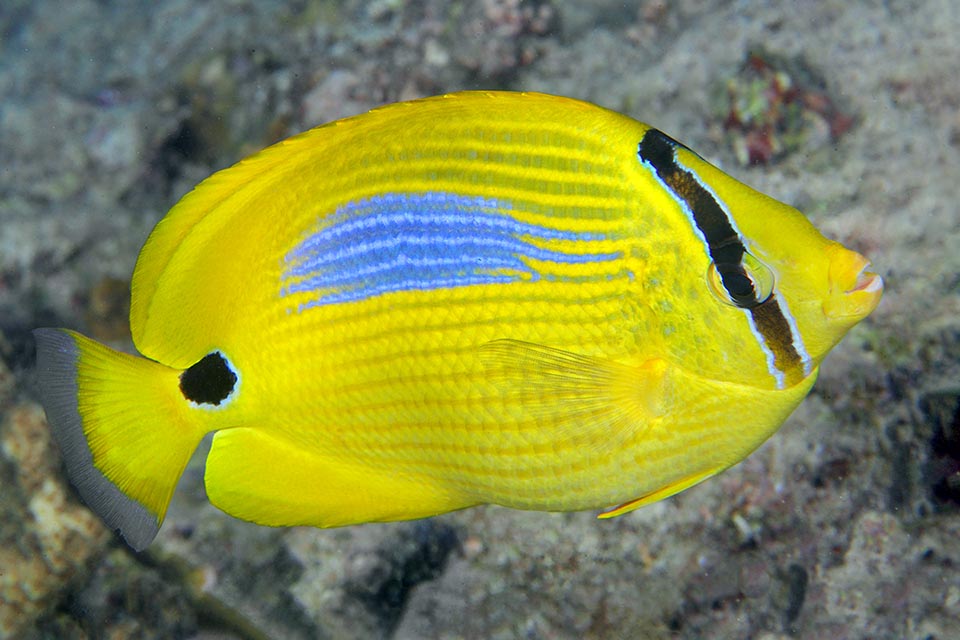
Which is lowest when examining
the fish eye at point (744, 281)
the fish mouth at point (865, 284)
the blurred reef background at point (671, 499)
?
the blurred reef background at point (671, 499)

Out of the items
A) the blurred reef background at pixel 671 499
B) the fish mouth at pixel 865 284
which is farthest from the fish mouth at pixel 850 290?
the blurred reef background at pixel 671 499

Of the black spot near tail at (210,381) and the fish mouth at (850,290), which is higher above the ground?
the fish mouth at (850,290)

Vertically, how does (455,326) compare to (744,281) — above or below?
below

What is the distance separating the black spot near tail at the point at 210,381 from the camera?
167cm

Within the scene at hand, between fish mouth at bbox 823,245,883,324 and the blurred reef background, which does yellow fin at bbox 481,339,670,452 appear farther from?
the blurred reef background

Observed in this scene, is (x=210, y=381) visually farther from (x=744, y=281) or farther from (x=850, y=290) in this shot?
(x=850, y=290)

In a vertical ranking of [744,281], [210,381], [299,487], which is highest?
[744,281]

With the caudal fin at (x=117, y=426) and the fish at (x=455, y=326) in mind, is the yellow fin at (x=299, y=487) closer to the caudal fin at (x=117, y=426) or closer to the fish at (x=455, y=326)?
the fish at (x=455, y=326)

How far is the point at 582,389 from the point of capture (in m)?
1.41

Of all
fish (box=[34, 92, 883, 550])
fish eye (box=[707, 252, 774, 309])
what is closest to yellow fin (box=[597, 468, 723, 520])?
fish (box=[34, 92, 883, 550])

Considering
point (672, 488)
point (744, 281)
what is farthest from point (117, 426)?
point (744, 281)

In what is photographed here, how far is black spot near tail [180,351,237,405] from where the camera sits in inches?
65.8

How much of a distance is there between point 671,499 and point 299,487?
156cm

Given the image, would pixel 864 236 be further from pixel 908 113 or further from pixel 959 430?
pixel 959 430
